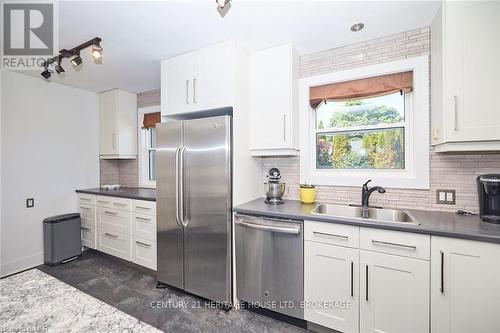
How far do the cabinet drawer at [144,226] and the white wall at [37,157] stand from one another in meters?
1.37

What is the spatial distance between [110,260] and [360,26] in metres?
3.99

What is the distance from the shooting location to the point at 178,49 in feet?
7.27

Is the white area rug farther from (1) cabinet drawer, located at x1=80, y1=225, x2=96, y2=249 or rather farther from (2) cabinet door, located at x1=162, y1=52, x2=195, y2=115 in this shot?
(1) cabinet drawer, located at x1=80, y1=225, x2=96, y2=249

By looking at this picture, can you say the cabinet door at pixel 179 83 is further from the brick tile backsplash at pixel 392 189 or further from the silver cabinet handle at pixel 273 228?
the silver cabinet handle at pixel 273 228

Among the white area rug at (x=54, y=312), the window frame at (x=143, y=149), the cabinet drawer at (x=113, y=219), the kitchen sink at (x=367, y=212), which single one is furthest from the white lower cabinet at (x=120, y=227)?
the kitchen sink at (x=367, y=212)

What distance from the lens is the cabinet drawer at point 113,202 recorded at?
9.05 ft

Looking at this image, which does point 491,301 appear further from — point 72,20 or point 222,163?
point 72,20

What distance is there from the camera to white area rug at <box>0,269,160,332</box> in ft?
2.23

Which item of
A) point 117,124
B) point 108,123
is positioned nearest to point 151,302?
point 117,124

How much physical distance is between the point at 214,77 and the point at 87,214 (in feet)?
9.10

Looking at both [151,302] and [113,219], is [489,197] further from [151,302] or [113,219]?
[113,219]

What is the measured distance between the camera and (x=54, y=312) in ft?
2.47

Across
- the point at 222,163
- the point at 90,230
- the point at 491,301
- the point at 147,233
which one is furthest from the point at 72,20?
the point at 491,301

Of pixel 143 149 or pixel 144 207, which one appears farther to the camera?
pixel 143 149
